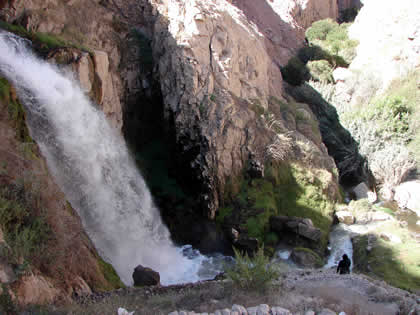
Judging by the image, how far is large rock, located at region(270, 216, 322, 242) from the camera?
32.6ft

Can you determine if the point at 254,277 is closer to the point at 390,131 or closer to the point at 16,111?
the point at 16,111

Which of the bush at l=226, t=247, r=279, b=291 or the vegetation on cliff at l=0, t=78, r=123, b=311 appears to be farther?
the bush at l=226, t=247, r=279, b=291

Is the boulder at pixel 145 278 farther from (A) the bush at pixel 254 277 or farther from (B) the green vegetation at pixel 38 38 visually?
(B) the green vegetation at pixel 38 38

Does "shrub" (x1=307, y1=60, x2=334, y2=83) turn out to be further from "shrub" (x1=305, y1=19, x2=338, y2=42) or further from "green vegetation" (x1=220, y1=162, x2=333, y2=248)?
"green vegetation" (x1=220, y1=162, x2=333, y2=248)

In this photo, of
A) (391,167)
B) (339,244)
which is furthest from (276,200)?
(391,167)

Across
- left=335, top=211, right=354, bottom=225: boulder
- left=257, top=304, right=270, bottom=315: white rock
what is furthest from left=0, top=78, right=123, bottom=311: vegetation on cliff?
left=335, top=211, right=354, bottom=225: boulder

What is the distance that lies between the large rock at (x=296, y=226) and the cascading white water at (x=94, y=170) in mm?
2477

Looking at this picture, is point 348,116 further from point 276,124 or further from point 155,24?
point 155,24

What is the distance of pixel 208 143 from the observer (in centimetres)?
1105

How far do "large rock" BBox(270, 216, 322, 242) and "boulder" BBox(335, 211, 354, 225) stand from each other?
85.8 inches

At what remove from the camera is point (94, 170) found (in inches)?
337

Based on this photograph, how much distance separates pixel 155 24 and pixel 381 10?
20.0 meters

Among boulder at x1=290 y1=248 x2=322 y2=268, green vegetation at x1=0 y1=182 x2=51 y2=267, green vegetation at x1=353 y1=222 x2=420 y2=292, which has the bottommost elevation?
boulder at x1=290 y1=248 x2=322 y2=268

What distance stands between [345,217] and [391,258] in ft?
9.67
